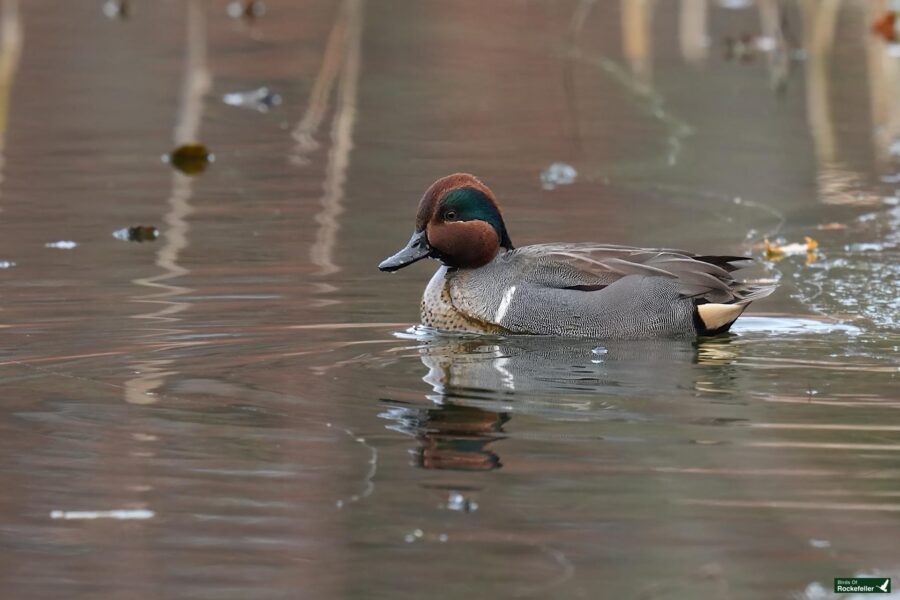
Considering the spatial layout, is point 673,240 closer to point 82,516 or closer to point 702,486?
point 702,486

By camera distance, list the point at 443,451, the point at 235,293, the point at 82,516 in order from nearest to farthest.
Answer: the point at 82,516, the point at 443,451, the point at 235,293

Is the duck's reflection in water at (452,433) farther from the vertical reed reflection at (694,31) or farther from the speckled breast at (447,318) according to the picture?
the vertical reed reflection at (694,31)

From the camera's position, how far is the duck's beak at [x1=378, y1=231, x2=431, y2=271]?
29.1 ft

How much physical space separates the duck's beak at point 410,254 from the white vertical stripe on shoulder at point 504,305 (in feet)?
1.75

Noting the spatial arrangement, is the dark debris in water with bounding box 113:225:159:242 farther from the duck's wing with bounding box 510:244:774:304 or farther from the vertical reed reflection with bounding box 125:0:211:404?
the duck's wing with bounding box 510:244:774:304

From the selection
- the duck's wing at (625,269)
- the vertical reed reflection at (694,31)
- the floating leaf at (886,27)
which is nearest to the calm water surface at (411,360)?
the duck's wing at (625,269)

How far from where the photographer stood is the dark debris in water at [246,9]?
24.2 meters

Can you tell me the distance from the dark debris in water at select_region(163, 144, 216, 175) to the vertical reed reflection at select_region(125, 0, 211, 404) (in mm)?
171

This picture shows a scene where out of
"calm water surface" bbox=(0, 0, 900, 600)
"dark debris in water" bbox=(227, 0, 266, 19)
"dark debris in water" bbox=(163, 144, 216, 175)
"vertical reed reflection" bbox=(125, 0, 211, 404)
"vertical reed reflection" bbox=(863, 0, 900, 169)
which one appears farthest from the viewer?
"dark debris in water" bbox=(227, 0, 266, 19)

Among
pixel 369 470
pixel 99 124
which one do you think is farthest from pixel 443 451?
pixel 99 124

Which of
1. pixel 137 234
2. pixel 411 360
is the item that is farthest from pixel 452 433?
pixel 137 234

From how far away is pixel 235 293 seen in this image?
925cm

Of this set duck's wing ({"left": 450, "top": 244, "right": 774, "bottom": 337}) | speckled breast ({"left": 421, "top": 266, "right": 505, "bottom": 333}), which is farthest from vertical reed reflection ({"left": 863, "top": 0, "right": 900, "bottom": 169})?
speckled breast ({"left": 421, "top": 266, "right": 505, "bottom": 333})

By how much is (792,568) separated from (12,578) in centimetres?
232
